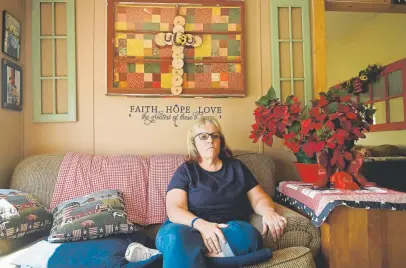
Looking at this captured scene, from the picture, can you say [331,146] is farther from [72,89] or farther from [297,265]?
[72,89]

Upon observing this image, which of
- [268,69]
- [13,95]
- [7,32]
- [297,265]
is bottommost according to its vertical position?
[297,265]

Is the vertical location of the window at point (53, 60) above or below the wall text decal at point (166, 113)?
above

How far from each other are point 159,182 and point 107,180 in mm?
335

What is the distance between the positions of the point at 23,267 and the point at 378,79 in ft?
14.9

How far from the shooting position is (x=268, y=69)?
2.47 metres

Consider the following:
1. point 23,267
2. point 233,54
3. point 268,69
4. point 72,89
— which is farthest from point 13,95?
point 268,69

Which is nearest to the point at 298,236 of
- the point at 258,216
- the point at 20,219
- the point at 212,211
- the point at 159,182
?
the point at 258,216

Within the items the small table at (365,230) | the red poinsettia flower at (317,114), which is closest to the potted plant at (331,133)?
the red poinsettia flower at (317,114)

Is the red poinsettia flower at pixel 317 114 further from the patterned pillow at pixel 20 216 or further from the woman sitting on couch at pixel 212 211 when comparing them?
the patterned pillow at pixel 20 216

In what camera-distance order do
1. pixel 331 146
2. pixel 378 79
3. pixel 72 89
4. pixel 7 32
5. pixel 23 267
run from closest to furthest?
pixel 23 267, pixel 331 146, pixel 7 32, pixel 72 89, pixel 378 79

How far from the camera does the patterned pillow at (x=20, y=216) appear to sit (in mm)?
1513

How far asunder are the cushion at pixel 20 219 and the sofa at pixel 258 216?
1.5 inches

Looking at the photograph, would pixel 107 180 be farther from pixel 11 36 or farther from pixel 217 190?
pixel 11 36

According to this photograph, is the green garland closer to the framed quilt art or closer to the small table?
the framed quilt art
